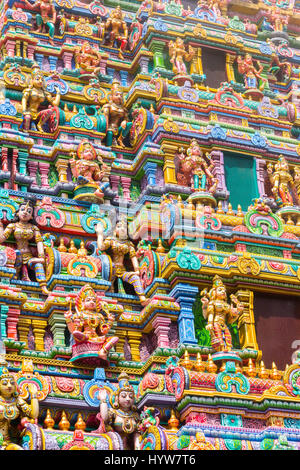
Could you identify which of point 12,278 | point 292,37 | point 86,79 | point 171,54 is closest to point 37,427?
point 12,278

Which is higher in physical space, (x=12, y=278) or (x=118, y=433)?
(x=12, y=278)

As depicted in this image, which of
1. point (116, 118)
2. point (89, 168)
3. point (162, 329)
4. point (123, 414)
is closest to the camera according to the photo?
point (123, 414)

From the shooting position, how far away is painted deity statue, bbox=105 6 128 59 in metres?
33.5

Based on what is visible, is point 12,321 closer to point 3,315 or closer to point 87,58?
point 3,315

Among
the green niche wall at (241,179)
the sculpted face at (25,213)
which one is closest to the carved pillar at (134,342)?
the sculpted face at (25,213)

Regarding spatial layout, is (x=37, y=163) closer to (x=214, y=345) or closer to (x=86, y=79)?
(x=86, y=79)

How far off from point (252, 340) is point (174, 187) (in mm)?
5264

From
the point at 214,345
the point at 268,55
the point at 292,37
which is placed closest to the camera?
the point at 214,345

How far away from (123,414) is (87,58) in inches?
480

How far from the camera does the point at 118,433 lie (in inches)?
914

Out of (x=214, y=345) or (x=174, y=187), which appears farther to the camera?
(x=174, y=187)

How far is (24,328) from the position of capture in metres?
25.1

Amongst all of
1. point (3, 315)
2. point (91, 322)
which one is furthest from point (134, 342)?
point (3, 315)

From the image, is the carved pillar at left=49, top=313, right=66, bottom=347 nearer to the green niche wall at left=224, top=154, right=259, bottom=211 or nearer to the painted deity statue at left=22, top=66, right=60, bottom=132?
the painted deity statue at left=22, top=66, right=60, bottom=132
